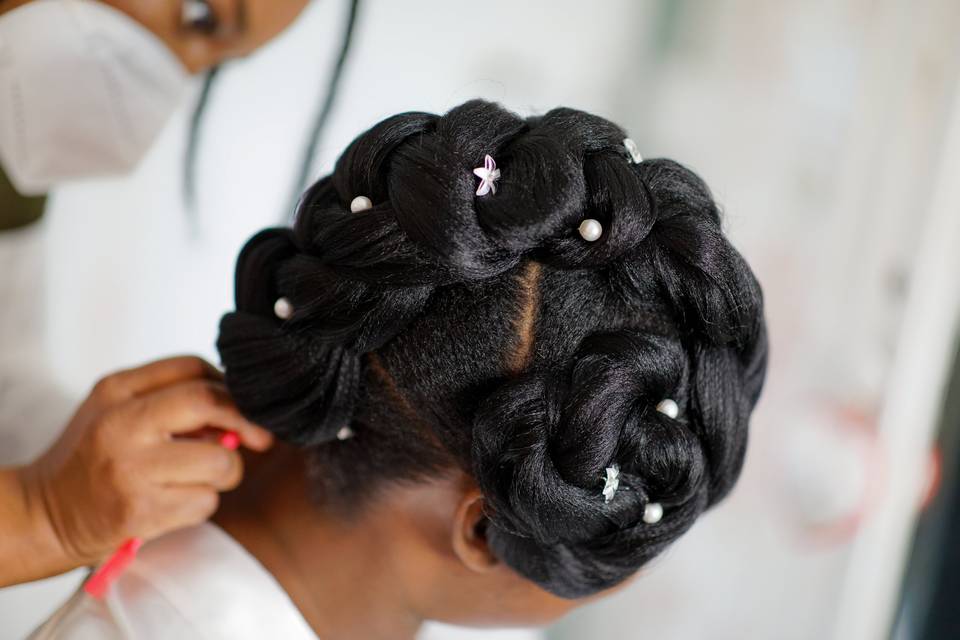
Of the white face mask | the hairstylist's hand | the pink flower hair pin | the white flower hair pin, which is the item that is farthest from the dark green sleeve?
the white flower hair pin

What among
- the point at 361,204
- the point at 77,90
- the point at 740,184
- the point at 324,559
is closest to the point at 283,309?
the point at 361,204

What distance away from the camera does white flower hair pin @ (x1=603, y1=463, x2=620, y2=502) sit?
58cm

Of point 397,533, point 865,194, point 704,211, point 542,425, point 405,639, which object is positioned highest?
point 865,194

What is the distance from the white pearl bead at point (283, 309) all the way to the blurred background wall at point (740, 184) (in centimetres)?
46

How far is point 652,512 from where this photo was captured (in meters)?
0.60

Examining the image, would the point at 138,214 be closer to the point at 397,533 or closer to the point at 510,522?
the point at 397,533

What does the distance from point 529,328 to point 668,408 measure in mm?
111

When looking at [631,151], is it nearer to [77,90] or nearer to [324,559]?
[324,559]

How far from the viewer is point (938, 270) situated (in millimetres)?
1046

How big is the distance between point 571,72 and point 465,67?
141 millimetres

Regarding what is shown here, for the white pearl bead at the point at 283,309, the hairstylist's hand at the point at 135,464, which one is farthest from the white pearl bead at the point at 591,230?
the hairstylist's hand at the point at 135,464

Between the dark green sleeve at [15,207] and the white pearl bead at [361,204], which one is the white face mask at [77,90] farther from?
the white pearl bead at [361,204]

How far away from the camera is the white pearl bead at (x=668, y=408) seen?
0.59 m

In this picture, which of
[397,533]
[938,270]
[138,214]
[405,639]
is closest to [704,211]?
[397,533]
